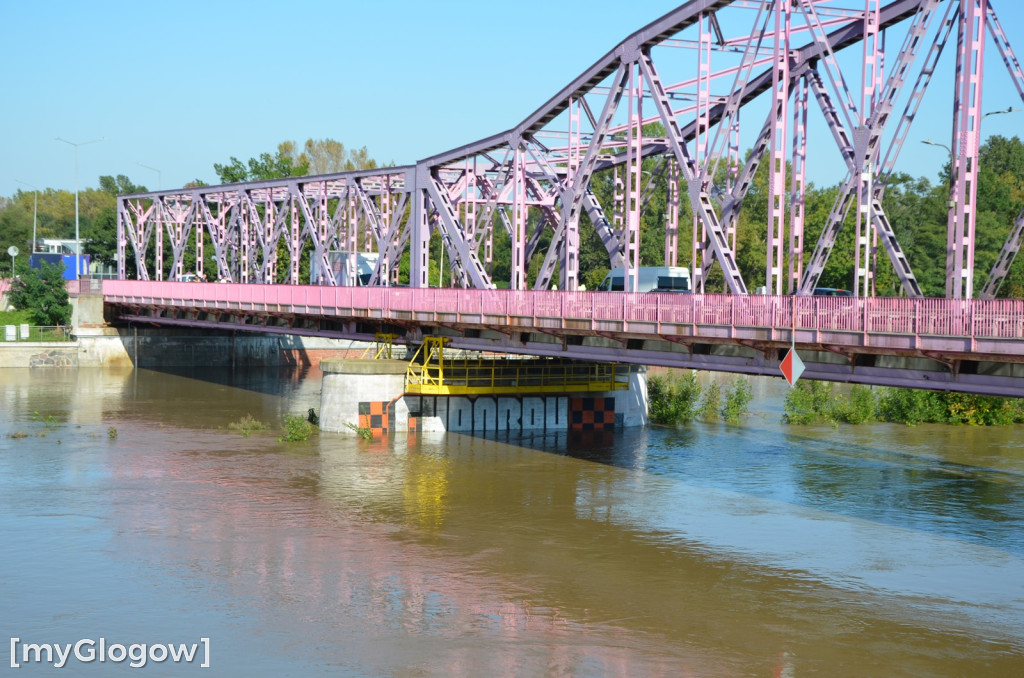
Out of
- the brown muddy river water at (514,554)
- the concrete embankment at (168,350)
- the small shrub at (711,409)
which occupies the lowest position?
the brown muddy river water at (514,554)

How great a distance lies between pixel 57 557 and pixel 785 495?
1907 centimetres

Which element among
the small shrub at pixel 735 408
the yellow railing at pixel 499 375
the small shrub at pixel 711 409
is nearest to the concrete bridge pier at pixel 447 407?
the yellow railing at pixel 499 375

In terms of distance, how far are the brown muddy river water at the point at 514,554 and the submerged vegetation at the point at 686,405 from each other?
4529mm

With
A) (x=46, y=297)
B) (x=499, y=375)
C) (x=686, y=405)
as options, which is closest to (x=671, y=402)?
(x=686, y=405)

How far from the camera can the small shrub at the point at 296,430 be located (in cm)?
4084

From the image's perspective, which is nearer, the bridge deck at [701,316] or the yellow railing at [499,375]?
the bridge deck at [701,316]

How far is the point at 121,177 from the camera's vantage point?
19525 centimetres

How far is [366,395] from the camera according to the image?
137 ft

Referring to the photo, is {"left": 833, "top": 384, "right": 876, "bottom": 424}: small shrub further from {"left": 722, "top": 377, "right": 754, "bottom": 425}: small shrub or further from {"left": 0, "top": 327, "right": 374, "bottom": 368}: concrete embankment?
{"left": 0, "top": 327, "right": 374, "bottom": 368}: concrete embankment

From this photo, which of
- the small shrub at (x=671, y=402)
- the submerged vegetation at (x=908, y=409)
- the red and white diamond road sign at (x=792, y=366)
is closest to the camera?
the red and white diamond road sign at (x=792, y=366)

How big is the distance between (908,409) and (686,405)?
9.44m

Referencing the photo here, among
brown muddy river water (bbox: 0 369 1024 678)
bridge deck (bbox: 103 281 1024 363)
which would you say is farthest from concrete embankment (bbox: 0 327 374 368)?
brown muddy river water (bbox: 0 369 1024 678)

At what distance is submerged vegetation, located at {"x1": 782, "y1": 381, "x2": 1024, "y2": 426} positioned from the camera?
1847 inches

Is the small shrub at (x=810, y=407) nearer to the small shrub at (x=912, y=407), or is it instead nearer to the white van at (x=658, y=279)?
the small shrub at (x=912, y=407)
